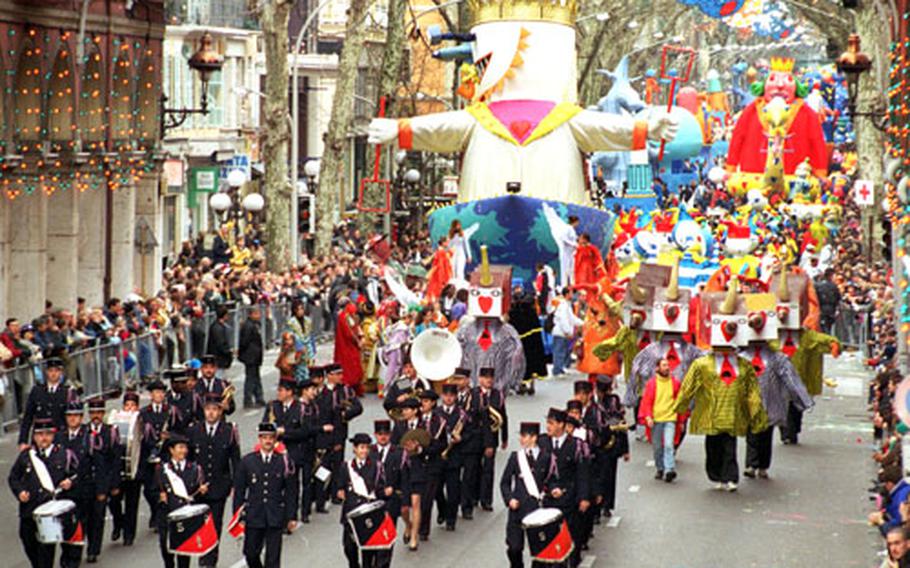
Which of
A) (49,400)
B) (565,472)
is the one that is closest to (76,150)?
(49,400)

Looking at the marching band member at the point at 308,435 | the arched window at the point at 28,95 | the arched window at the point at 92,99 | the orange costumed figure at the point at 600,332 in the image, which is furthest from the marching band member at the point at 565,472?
the arched window at the point at 92,99

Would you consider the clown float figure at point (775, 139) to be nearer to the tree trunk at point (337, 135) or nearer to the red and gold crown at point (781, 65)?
the red and gold crown at point (781, 65)

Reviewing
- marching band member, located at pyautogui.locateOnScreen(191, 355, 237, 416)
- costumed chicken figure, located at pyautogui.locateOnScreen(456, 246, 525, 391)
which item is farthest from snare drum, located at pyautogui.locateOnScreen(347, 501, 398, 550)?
costumed chicken figure, located at pyautogui.locateOnScreen(456, 246, 525, 391)

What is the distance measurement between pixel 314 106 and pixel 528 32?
141 ft

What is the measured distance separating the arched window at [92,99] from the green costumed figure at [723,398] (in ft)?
53.0

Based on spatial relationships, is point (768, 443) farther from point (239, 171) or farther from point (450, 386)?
point (239, 171)

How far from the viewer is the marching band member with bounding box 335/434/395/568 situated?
17.7m

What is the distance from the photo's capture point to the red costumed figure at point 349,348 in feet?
98.4

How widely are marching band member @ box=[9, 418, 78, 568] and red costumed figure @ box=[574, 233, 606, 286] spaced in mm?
14672

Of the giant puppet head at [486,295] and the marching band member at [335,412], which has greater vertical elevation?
the giant puppet head at [486,295]

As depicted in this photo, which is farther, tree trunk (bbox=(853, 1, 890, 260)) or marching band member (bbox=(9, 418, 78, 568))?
tree trunk (bbox=(853, 1, 890, 260))

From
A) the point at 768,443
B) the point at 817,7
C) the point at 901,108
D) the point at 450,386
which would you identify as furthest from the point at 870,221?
the point at 450,386

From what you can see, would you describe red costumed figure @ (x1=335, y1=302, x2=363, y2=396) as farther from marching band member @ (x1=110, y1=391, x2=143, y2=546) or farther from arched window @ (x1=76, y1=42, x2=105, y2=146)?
marching band member @ (x1=110, y1=391, x2=143, y2=546)

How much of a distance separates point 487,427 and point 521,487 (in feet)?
12.0
